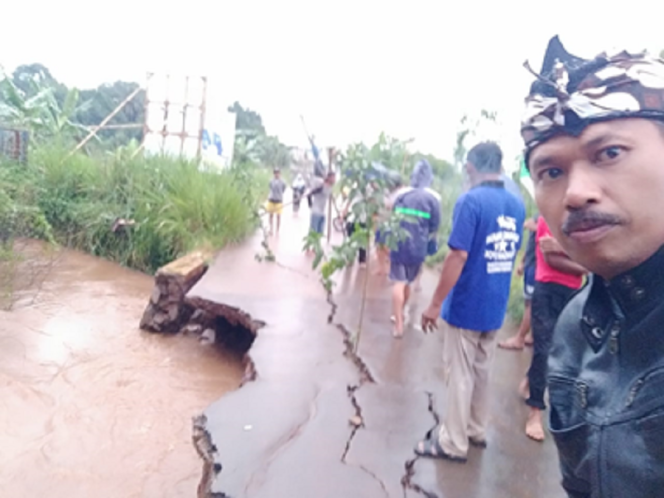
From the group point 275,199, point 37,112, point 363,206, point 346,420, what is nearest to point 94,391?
point 346,420

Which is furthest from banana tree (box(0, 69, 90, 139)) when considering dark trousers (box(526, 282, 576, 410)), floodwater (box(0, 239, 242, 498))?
dark trousers (box(526, 282, 576, 410))

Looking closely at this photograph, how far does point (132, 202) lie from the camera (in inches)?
388

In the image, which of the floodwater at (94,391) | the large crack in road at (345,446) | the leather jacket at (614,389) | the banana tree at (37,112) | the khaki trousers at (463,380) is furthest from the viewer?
the banana tree at (37,112)

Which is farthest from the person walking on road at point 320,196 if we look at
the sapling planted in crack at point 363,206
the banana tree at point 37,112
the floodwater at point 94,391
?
the banana tree at point 37,112

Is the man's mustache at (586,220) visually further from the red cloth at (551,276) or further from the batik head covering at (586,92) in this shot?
the red cloth at (551,276)

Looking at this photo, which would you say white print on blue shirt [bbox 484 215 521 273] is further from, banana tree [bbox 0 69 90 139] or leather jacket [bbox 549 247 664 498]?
banana tree [bbox 0 69 90 139]

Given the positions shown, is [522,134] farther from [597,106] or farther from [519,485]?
[519,485]

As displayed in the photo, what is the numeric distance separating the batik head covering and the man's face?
22 millimetres

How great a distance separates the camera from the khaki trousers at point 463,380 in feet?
10.5

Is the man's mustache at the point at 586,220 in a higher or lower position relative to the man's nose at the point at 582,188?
lower

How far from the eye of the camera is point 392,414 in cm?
383

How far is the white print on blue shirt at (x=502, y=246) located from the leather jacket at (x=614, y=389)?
2.07 meters

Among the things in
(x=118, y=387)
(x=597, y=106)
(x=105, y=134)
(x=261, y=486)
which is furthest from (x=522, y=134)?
(x=105, y=134)

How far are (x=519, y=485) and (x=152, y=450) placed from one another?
8.98 feet
